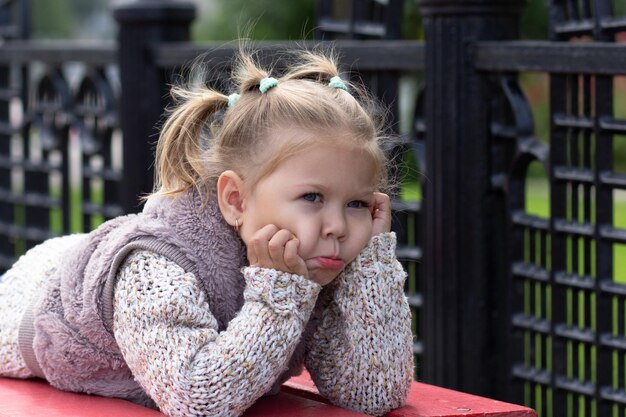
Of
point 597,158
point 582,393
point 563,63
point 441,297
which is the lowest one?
point 582,393

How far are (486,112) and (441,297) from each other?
53 centimetres

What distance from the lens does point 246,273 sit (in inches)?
92.1

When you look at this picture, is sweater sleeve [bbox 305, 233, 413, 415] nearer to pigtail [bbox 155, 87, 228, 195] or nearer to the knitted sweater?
the knitted sweater

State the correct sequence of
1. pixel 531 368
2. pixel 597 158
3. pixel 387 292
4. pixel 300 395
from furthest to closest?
pixel 531 368
pixel 597 158
pixel 300 395
pixel 387 292

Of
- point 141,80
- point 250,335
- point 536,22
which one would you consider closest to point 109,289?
point 250,335

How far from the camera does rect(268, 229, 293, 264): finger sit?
2.30 metres

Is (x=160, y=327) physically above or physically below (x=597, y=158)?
below

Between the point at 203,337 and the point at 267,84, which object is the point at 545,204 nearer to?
the point at 267,84

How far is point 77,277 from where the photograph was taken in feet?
8.48

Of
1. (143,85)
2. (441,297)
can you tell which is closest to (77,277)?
(441,297)

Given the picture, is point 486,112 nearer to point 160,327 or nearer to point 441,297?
point 441,297

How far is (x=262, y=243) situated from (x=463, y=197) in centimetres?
126

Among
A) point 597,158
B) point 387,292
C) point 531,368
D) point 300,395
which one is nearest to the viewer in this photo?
point 387,292

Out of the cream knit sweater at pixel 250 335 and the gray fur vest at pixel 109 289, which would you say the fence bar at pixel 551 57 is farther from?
the gray fur vest at pixel 109 289
